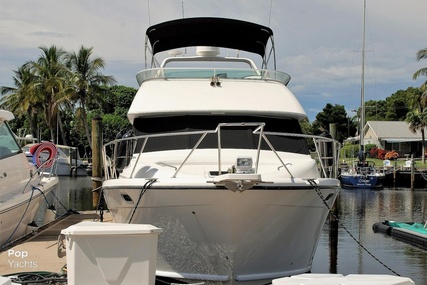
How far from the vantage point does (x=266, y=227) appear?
7660mm

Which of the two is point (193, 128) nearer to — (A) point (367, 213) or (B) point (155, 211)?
(B) point (155, 211)

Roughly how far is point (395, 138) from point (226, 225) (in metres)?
58.5

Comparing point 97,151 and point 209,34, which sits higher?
point 209,34

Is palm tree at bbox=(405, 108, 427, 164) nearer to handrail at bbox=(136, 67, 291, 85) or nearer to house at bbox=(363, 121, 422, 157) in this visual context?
house at bbox=(363, 121, 422, 157)

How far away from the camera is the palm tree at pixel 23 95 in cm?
4791

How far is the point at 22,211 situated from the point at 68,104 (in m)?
37.8

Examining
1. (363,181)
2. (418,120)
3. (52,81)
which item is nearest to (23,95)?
(52,81)

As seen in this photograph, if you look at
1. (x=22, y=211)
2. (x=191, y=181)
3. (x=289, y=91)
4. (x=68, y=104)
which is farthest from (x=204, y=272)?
(x=68, y=104)

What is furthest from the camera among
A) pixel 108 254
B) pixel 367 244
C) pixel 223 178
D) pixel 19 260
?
pixel 367 244

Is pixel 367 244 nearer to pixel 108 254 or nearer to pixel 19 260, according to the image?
pixel 19 260

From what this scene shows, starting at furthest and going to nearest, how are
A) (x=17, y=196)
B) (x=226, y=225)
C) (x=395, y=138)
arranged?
(x=395, y=138) < (x=17, y=196) < (x=226, y=225)

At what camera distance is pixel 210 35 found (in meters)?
11.8

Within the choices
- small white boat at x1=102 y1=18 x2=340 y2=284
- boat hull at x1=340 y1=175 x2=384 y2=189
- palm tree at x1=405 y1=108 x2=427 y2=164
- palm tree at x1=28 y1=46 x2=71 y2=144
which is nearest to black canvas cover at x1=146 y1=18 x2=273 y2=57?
small white boat at x1=102 y1=18 x2=340 y2=284

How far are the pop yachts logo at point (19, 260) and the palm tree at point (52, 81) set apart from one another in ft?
123
